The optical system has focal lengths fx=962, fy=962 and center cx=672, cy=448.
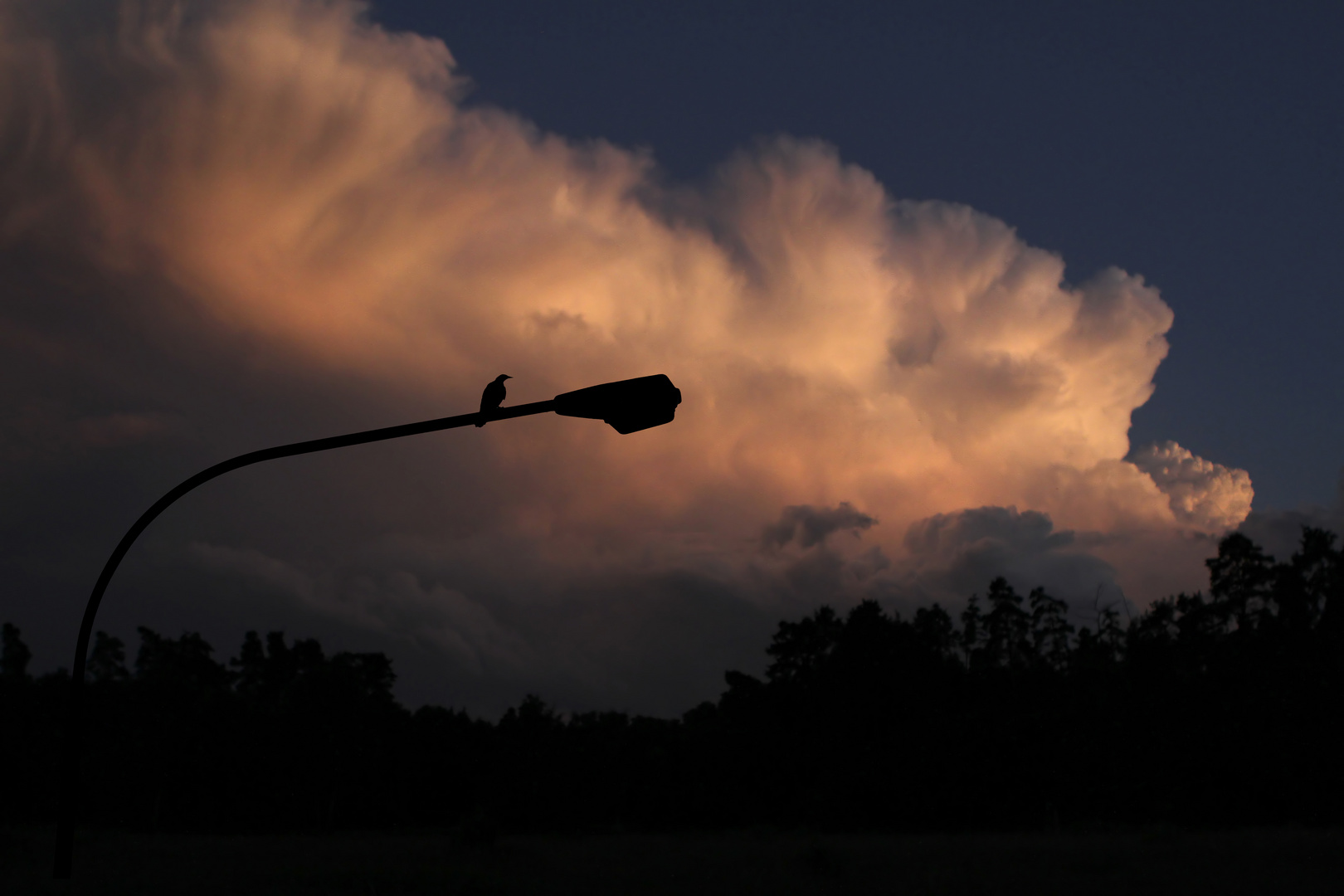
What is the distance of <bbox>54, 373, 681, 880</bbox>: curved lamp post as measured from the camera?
8648mm

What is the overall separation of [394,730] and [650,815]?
23409 mm

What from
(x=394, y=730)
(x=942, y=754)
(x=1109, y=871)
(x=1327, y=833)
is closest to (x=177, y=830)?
(x=394, y=730)

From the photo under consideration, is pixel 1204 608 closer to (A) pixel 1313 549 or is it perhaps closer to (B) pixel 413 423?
(A) pixel 1313 549

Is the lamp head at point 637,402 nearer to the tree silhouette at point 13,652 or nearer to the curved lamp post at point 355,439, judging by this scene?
the curved lamp post at point 355,439

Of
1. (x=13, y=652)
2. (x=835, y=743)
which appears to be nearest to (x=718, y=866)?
(x=835, y=743)

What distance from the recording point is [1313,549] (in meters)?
70.0

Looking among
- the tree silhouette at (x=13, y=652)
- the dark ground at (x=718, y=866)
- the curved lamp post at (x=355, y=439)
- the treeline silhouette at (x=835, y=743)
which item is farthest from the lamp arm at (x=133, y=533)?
the tree silhouette at (x=13, y=652)

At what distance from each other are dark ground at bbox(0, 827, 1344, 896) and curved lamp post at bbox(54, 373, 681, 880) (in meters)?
25.1

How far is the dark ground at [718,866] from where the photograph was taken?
33.9m

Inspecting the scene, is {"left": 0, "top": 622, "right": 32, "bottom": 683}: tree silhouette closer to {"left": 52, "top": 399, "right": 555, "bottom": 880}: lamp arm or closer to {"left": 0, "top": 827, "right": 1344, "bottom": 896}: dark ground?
{"left": 0, "top": 827, "right": 1344, "bottom": 896}: dark ground

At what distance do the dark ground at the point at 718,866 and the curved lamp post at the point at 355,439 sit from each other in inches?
988

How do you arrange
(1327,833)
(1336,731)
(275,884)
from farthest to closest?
(1336,731), (1327,833), (275,884)

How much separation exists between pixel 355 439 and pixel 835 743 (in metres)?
71.4

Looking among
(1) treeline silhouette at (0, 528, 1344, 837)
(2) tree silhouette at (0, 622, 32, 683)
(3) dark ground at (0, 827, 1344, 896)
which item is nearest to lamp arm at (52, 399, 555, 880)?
(3) dark ground at (0, 827, 1344, 896)
